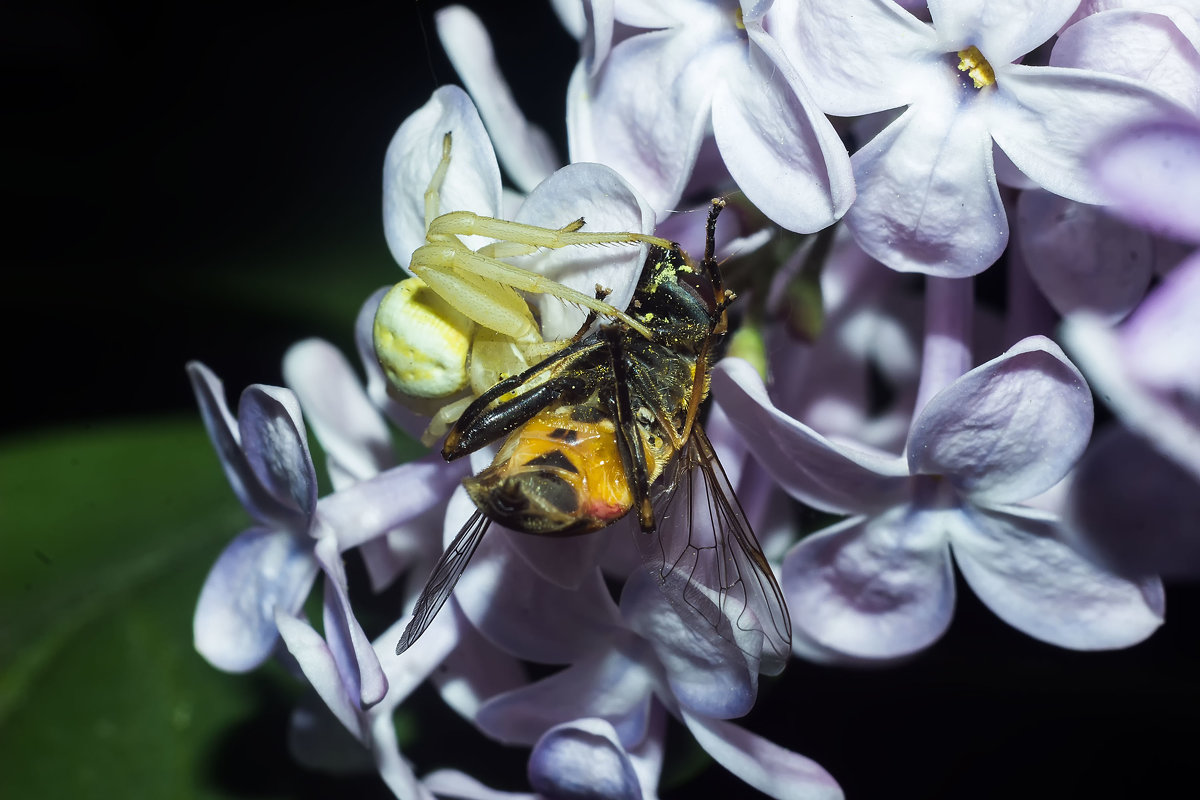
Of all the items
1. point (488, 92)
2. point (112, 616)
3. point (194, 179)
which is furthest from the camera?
point (194, 179)

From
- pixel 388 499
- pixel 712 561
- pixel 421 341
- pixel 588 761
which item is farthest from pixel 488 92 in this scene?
pixel 588 761

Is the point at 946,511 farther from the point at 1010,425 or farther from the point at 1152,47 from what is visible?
the point at 1152,47

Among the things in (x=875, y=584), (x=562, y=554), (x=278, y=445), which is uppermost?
(x=278, y=445)

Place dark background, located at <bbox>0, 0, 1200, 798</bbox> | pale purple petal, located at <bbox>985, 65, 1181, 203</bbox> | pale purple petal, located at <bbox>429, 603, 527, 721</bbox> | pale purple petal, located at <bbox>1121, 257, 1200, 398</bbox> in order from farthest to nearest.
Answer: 1. dark background, located at <bbox>0, 0, 1200, 798</bbox>
2. pale purple petal, located at <bbox>429, 603, 527, 721</bbox>
3. pale purple petal, located at <bbox>985, 65, 1181, 203</bbox>
4. pale purple petal, located at <bbox>1121, 257, 1200, 398</bbox>

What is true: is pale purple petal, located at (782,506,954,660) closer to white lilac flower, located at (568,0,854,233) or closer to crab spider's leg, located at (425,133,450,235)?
white lilac flower, located at (568,0,854,233)

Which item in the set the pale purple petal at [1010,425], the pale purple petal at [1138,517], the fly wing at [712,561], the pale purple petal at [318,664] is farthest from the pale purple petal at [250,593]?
the pale purple petal at [1138,517]

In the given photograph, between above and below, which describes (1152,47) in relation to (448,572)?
above

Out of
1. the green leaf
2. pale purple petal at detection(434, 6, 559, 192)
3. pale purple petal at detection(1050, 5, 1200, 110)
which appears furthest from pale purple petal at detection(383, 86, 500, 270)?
the green leaf

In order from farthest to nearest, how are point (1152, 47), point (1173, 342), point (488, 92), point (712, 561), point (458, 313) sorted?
point (488, 92) → point (458, 313) → point (712, 561) → point (1152, 47) → point (1173, 342)
